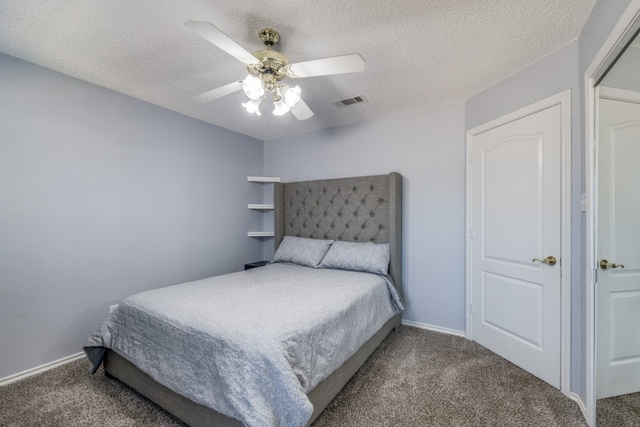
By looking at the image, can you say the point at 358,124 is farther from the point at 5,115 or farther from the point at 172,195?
the point at 5,115

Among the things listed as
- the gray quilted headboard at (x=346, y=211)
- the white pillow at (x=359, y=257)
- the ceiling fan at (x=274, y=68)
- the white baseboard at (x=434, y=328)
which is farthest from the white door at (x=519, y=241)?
the ceiling fan at (x=274, y=68)

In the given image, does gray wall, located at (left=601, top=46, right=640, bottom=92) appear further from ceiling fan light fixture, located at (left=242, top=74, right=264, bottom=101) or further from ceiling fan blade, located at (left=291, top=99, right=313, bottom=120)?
ceiling fan light fixture, located at (left=242, top=74, right=264, bottom=101)

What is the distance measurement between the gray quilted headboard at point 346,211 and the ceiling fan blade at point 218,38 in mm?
1786

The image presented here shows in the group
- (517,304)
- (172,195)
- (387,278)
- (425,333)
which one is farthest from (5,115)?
(517,304)

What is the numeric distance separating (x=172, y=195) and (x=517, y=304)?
3.36m

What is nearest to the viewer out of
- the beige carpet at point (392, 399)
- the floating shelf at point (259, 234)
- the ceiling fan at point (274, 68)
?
the ceiling fan at point (274, 68)

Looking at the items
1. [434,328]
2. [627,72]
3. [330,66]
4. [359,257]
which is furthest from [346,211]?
[627,72]

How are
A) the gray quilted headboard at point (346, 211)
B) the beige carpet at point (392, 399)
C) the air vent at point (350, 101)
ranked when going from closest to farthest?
1. the beige carpet at point (392, 399)
2. the air vent at point (350, 101)
3. the gray quilted headboard at point (346, 211)

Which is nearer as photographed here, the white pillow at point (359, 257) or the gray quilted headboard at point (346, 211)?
the white pillow at point (359, 257)

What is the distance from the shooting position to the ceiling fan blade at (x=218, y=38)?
1163 millimetres

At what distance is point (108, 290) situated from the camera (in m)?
2.34

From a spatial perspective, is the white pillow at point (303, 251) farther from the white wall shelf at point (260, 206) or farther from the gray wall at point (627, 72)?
the gray wall at point (627, 72)

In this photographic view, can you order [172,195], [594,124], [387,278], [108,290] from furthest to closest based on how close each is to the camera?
[172,195] < [387,278] < [108,290] < [594,124]

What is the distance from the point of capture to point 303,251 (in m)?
3.01
